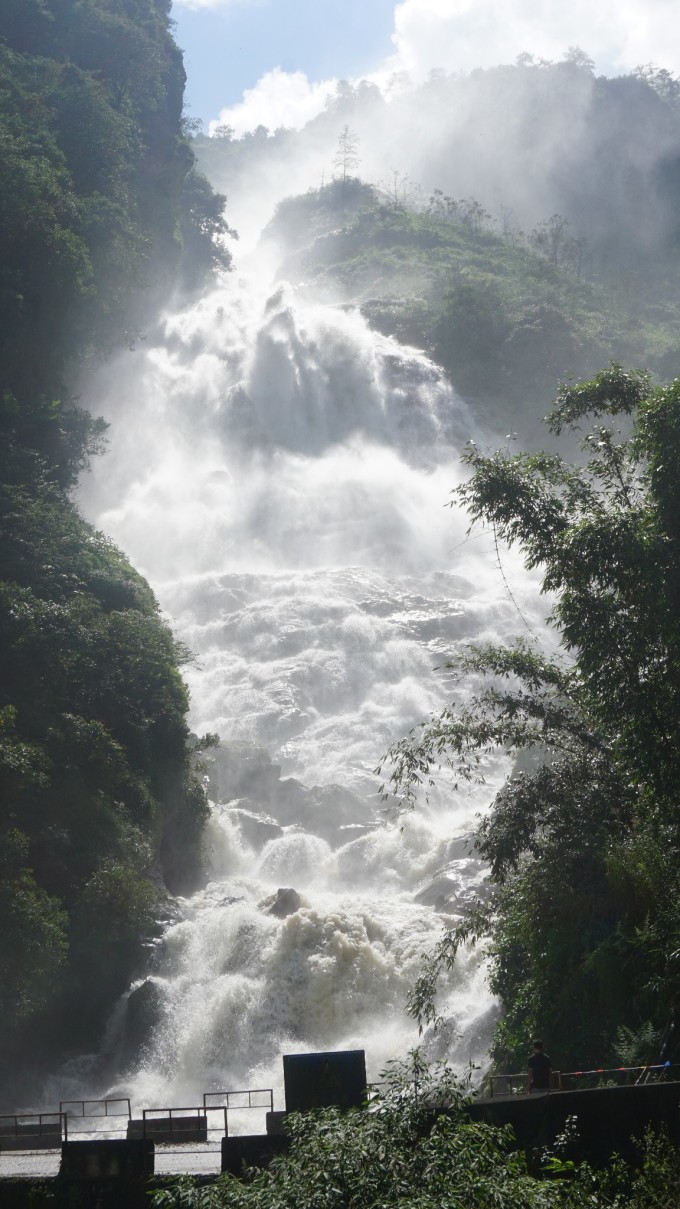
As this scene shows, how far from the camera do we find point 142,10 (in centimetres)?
6750

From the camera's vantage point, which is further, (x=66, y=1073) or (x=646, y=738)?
(x=66, y=1073)

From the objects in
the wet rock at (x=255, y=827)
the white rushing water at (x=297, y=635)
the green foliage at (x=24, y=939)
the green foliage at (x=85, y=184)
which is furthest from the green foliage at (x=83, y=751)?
the green foliage at (x=85, y=184)

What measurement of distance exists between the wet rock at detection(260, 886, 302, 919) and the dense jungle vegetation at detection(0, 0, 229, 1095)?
105 inches

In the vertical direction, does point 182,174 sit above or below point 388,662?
above

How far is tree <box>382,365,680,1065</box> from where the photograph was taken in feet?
→ 39.0

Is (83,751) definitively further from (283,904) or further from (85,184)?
(85,184)

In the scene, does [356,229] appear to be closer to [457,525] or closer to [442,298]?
Result: [442,298]

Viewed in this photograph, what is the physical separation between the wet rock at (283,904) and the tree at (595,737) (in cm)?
1114

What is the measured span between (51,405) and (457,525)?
83.3 ft

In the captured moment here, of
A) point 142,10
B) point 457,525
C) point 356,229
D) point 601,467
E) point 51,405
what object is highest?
point 356,229

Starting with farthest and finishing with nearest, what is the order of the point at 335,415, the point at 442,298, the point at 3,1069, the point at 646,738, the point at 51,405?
the point at 442,298 → the point at 335,415 → the point at 51,405 → the point at 3,1069 → the point at 646,738

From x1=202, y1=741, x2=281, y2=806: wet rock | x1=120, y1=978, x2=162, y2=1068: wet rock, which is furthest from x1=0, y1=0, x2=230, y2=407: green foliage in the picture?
x1=120, y1=978, x2=162, y2=1068: wet rock

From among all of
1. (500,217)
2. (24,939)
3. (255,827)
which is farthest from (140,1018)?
(500,217)

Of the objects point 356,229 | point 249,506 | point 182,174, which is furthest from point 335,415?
point 356,229
